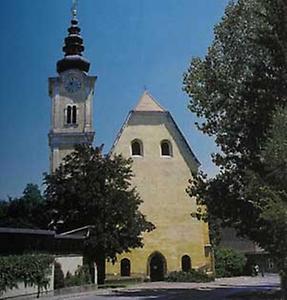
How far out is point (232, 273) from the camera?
147 ft

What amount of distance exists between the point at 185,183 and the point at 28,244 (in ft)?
72.3

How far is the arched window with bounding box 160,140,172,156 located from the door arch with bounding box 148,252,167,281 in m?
7.16

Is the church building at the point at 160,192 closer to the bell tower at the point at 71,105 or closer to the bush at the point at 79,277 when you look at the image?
the bell tower at the point at 71,105

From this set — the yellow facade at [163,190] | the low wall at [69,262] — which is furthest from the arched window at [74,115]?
the low wall at [69,262]

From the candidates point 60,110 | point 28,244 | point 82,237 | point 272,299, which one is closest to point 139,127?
point 60,110

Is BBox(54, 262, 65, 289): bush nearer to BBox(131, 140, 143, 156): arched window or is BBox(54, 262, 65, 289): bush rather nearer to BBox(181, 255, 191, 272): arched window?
BBox(181, 255, 191, 272): arched window

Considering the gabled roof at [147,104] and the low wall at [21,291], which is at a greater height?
the gabled roof at [147,104]

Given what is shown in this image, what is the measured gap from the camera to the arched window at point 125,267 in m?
38.6

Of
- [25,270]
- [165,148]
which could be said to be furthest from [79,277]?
[165,148]

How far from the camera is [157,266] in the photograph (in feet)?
129

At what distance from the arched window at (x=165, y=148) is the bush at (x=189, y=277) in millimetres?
8747

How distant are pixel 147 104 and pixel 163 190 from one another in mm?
6526

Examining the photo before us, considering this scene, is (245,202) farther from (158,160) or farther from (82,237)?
(158,160)

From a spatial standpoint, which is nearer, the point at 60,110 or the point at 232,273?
the point at 232,273
